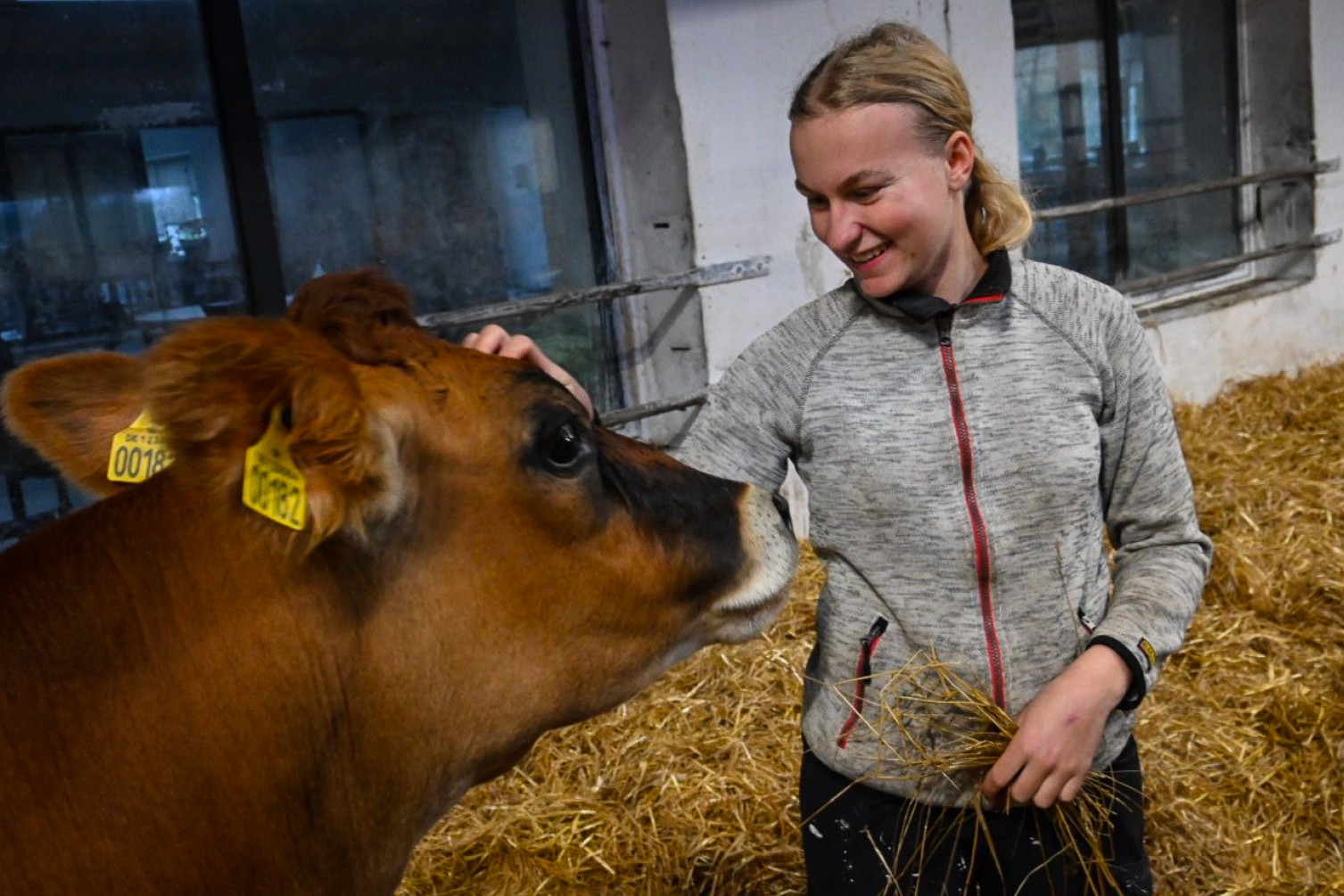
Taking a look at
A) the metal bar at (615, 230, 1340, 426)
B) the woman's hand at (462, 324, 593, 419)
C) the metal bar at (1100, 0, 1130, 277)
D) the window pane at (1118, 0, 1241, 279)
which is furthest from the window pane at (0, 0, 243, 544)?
the window pane at (1118, 0, 1241, 279)

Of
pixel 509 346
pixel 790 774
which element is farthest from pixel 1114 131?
pixel 509 346

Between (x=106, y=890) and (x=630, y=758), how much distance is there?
2322mm

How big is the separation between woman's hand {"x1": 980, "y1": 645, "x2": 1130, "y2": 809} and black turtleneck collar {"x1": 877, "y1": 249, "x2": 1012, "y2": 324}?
52 cm

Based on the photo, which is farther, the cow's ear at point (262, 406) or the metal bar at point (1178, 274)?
the metal bar at point (1178, 274)

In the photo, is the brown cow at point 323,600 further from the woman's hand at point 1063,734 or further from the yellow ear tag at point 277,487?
the woman's hand at point 1063,734

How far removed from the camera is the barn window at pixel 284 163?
3.96 metres

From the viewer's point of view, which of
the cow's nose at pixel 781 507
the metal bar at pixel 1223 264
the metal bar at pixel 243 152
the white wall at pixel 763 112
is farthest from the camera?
the metal bar at pixel 1223 264

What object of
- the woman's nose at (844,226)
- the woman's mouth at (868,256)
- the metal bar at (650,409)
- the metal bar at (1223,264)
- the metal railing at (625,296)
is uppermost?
the woman's nose at (844,226)

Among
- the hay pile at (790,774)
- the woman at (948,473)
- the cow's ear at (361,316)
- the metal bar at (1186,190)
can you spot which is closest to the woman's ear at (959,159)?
the woman at (948,473)

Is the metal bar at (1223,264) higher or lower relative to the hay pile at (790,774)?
higher

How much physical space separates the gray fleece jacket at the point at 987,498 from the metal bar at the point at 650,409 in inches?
94.5

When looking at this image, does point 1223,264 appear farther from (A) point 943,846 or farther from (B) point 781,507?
(B) point 781,507

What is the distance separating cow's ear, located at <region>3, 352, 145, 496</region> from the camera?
1.82 metres

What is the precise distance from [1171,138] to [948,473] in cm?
643
